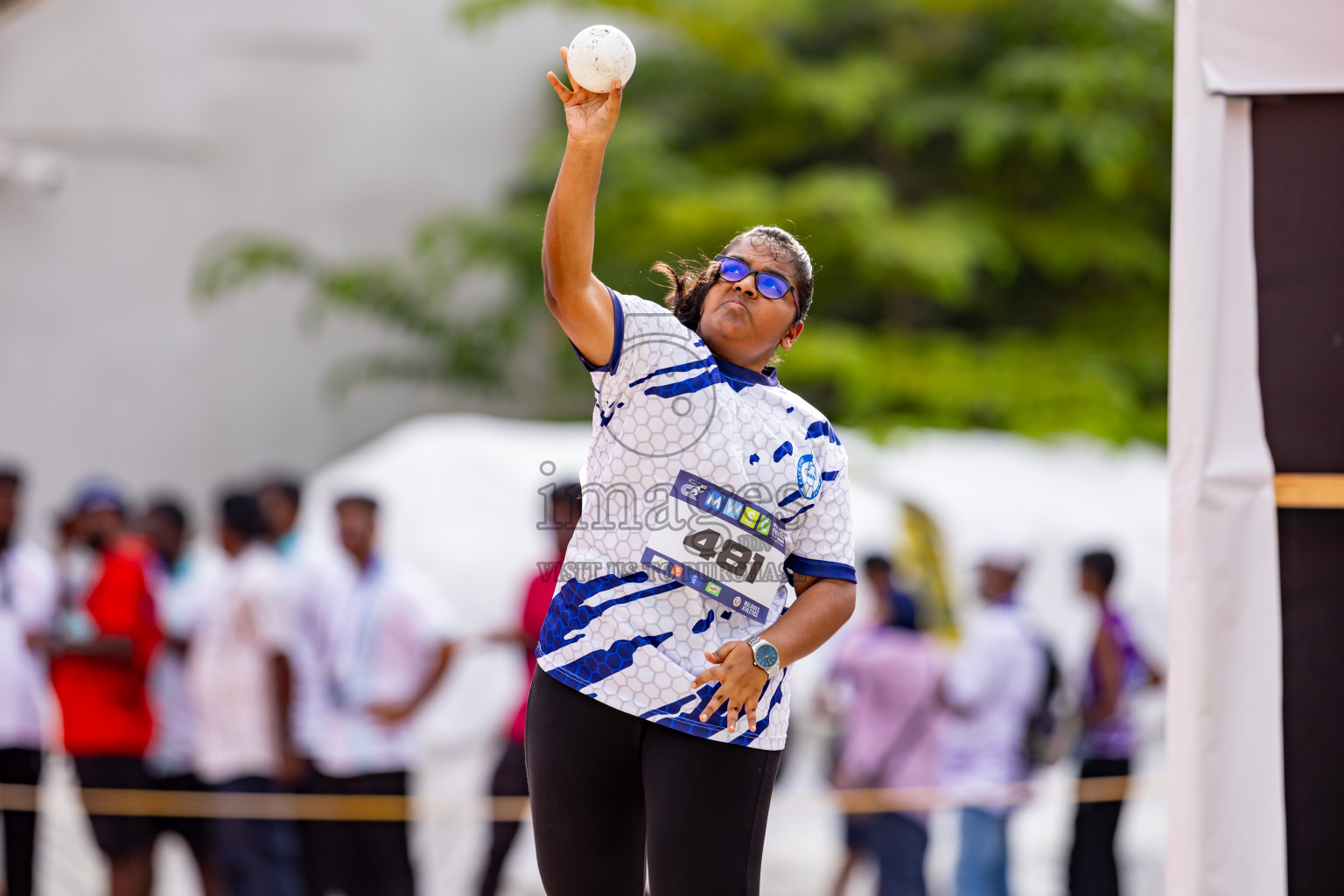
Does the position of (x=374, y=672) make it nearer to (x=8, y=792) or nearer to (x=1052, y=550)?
(x=8, y=792)

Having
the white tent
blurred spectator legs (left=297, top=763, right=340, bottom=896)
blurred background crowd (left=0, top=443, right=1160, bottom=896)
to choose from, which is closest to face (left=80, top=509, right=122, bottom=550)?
blurred background crowd (left=0, top=443, right=1160, bottom=896)

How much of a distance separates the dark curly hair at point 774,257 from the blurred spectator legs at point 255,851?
391cm

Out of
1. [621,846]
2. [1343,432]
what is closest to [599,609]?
[621,846]

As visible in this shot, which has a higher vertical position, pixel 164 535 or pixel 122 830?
pixel 164 535

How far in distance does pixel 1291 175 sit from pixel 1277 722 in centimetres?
95

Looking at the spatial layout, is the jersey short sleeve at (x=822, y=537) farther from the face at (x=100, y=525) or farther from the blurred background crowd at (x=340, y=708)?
the face at (x=100, y=525)

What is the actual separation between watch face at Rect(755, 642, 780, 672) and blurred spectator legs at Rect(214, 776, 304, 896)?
402 centimetres

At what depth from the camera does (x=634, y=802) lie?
2146 millimetres

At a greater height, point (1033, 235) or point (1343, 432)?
point (1033, 235)

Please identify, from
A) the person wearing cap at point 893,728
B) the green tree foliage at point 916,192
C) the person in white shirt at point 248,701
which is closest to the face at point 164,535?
the person in white shirt at point 248,701

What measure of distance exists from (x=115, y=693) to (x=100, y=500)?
3.80 ft

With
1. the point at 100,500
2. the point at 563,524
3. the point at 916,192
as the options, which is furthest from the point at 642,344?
the point at 916,192

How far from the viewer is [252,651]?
5.55 metres

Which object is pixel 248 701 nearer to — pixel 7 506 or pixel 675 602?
pixel 7 506
